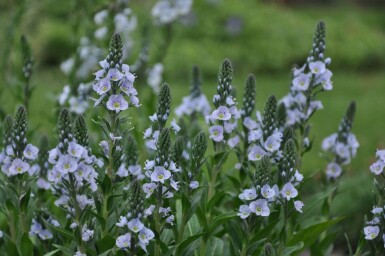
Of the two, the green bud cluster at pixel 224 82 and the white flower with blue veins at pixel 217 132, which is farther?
the white flower with blue veins at pixel 217 132

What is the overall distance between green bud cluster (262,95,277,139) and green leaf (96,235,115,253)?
2.92ft

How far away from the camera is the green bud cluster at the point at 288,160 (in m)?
3.00

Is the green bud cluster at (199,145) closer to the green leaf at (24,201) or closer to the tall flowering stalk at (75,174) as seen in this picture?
the tall flowering stalk at (75,174)

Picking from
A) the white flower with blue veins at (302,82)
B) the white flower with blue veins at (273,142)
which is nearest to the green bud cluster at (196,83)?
the white flower with blue veins at (302,82)

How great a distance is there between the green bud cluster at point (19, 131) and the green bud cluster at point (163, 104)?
58 centimetres

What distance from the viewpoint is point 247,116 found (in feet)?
11.6

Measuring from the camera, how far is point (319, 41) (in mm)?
3459

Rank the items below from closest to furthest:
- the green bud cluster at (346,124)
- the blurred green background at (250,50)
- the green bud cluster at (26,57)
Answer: the green bud cluster at (346,124) → the green bud cluster at (26,57) → the blurred green background at (250,50)

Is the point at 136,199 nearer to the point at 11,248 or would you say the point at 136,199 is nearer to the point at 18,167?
the point at 18,167

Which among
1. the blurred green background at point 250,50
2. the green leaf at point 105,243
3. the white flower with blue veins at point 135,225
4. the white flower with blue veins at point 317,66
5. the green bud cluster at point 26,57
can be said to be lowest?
the blurred green background at point 250,50

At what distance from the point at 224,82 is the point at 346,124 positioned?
1180mm

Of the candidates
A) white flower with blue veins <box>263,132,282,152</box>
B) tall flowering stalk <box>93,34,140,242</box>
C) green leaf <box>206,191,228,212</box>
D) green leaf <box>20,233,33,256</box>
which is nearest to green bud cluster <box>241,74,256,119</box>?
white flower with blue veins <box>263,132,282,152</box>

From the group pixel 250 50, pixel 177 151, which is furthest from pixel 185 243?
pixel 250 50

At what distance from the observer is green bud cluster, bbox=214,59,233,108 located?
3062mm
